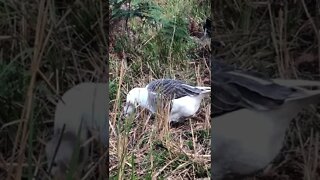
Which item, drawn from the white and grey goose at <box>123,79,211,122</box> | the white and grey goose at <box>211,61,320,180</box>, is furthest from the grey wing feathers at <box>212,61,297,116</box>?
the white and grey goose at <box>123,79,211,122</box>

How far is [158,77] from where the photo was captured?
182 cm

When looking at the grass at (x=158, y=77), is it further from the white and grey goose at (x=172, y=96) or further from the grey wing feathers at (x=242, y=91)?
the grey wing feathers at (x=242, y=91)

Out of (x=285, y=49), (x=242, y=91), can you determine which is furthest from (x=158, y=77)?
(x=285, y=49)

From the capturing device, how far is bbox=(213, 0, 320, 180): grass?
1530mm

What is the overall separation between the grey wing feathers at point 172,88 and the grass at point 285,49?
0.29m

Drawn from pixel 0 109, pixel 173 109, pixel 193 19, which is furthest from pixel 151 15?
pixel 0 109

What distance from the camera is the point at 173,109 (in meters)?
1.82

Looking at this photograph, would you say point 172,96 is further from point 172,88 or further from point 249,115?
point 249,115

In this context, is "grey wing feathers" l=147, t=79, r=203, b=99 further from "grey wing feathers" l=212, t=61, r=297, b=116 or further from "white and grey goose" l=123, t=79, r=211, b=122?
"grey wing feathers" l=212, t=61, r=297, b=116

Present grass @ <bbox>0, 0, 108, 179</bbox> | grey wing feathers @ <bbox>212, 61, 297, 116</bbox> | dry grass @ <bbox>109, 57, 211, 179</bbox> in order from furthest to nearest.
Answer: dry grass @ <bbox>109, 57, 211, 179</bbox> → grey wing feathers @ <bbox>212, 61, 297, 116</bbox> → grass @ <bbox>0, 0, 108, 179</bbox>

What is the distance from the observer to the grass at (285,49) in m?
1.53

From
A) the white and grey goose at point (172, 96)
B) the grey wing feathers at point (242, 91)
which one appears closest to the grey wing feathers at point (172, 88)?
the white and grey goose at point (172, 96)

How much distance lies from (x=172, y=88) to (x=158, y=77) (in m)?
0.06

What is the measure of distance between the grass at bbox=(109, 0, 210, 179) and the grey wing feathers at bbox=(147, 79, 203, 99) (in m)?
0.02
